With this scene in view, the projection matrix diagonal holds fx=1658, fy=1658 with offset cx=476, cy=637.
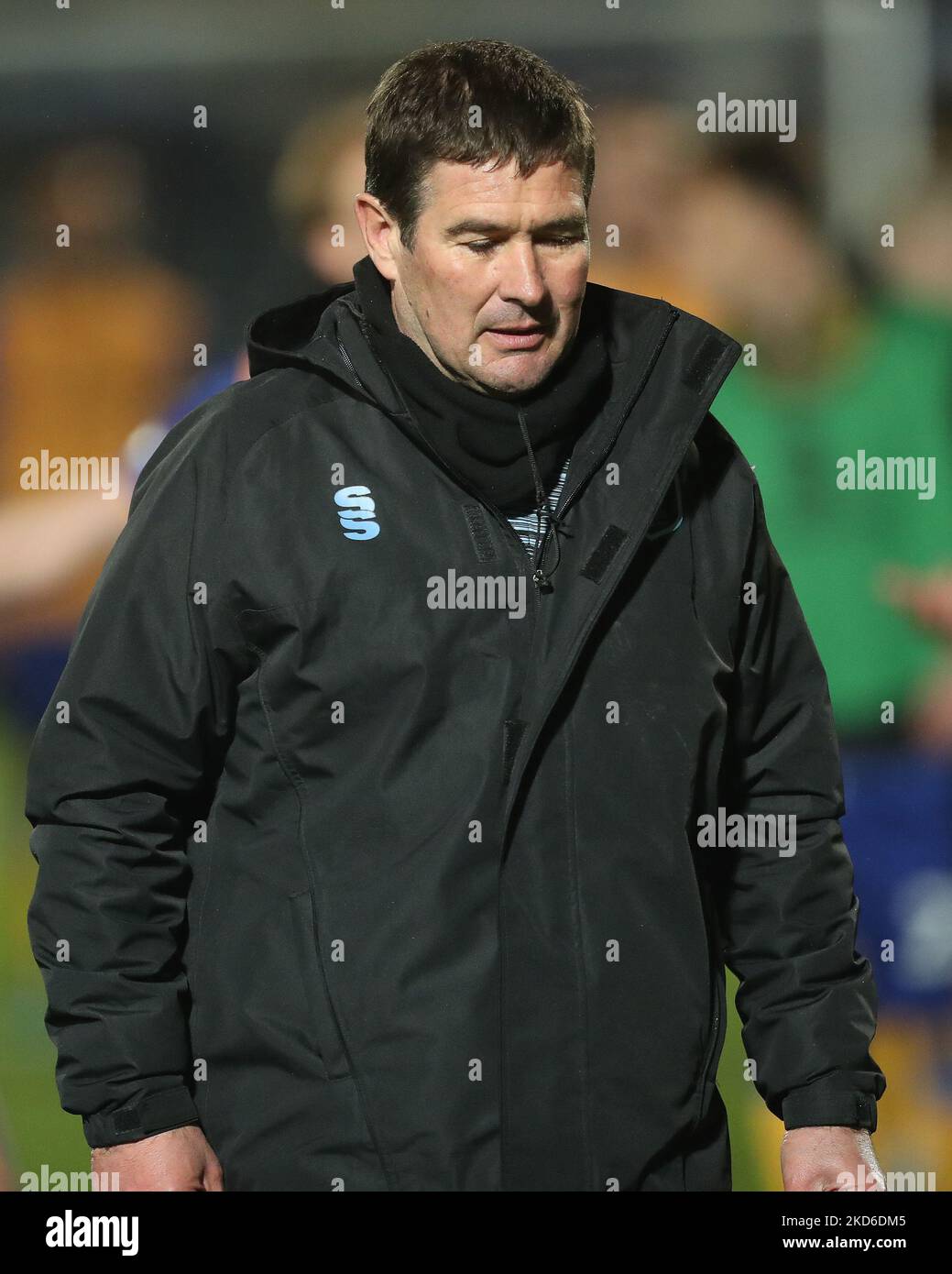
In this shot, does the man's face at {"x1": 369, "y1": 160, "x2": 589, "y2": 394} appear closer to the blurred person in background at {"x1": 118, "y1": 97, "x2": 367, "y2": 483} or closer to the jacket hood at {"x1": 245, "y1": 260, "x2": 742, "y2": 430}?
the jacket hood at {"x1": 245, "y1": 260, "x2": 742, "y2": 430}

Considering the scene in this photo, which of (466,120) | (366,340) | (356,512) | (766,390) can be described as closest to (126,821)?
(356,512)

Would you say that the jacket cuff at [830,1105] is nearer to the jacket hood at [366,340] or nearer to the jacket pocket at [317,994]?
the jacket pocket at [317,994]

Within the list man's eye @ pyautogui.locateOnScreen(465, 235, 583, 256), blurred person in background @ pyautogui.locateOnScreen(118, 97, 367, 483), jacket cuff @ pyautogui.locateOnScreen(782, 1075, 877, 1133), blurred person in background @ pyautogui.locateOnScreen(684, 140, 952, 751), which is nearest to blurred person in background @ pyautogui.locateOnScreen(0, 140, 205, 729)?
blurred person in background @ pyautogui.locateOnScreen(118, 97, 367, 483)

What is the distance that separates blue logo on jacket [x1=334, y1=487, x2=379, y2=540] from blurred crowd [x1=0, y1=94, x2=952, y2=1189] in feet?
4.92

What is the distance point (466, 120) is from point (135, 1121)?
100 centimetres

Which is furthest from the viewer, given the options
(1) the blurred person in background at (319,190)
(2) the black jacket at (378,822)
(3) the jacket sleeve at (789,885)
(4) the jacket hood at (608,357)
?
(1) the blurred person in background at (319,190)

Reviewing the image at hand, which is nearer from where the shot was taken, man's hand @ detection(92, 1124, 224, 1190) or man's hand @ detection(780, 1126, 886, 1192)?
man's hand @ detection(92, 1124, 224, 1190)

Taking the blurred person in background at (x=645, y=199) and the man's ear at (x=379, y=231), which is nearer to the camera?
the man's ear at (x=379, y=231)

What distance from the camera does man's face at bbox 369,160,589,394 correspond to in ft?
5.20

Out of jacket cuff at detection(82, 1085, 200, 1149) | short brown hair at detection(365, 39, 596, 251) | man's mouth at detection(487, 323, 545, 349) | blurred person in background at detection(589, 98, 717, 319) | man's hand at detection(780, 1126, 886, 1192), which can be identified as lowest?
man's hand at detection(780, 1126, 886, 1192)

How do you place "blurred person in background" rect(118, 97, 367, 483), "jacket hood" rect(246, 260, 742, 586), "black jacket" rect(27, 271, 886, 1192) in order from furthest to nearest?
1. "blurred person in background" rect(118, 97, 367, 483)
2. "jacket hood" rect(246, 260, 742, 586)
3. "black jacket" rect(27, 271, 886, 1192)

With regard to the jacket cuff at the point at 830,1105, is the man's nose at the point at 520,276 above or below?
above

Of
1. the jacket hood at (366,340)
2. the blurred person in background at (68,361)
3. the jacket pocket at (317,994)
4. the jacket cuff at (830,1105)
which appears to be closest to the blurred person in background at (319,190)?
the blurred person in background at (68,361)

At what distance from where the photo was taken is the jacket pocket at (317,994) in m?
1.54
